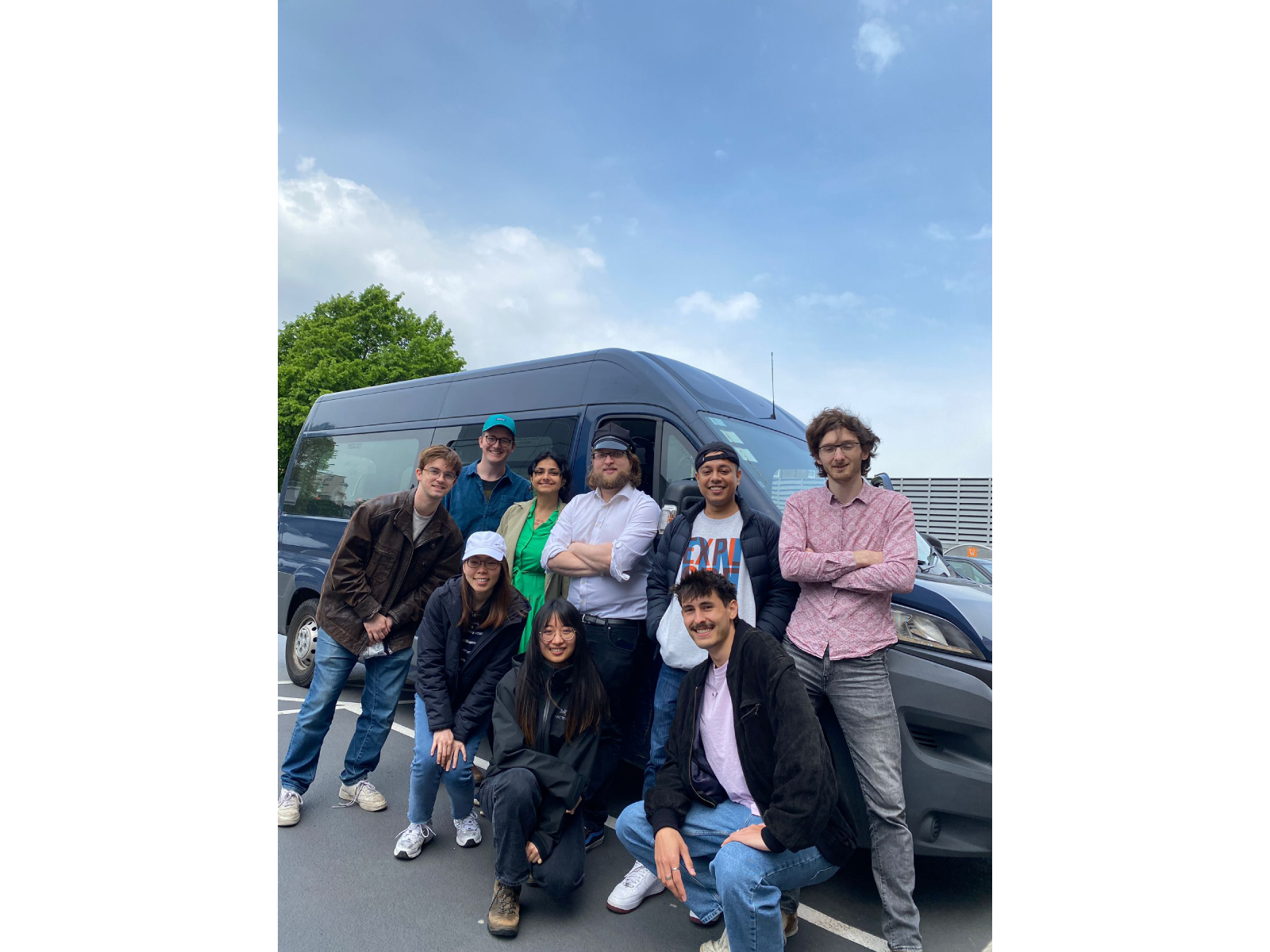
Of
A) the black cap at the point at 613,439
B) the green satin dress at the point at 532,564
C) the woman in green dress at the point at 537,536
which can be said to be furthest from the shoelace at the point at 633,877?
the black cap at the point at 613,439

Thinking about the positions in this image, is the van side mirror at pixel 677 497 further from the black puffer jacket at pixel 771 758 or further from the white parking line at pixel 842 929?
the white parking line at pixel 842 929

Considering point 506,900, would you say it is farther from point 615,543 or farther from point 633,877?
point 615,543

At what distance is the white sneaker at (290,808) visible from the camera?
3.41 meters

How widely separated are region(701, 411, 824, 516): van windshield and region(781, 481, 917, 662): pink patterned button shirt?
0.44 metres

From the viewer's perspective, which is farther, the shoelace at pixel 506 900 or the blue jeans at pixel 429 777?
the blue jeans at pixel 429 777

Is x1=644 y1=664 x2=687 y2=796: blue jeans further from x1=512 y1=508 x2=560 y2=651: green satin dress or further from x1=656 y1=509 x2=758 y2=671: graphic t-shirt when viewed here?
x1=512 y1=508 x2=560 y2=651: green satin dress

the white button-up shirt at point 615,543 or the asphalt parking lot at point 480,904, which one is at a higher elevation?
the white button-up shirt at point 615,543

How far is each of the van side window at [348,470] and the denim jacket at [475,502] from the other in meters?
0.95

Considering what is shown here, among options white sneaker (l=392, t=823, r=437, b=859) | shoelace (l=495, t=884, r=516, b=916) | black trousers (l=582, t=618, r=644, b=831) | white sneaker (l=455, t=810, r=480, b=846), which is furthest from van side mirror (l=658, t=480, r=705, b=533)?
white sneaker (l=392, t=823, r=437, b=859)

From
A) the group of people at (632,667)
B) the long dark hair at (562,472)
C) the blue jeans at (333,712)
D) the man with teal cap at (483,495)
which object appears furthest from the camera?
the man with teal cap at (483,495)

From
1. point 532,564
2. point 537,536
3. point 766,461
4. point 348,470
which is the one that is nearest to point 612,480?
point 537,536

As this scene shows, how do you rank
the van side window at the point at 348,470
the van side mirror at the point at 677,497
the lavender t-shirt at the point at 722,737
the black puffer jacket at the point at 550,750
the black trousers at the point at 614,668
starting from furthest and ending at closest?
the van side window at the point at 348,470 → the van side mirror at the point at 677,497 → the black trousers at the point at 614,668 → the black puffer jacket at the point at 550,750 → the lavender t-shirt at the point at 722,737
